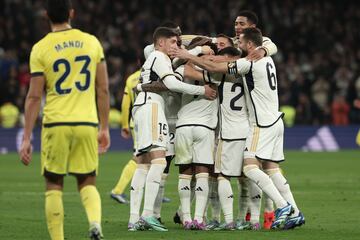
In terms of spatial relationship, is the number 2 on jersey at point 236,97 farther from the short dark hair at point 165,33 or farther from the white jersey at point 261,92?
the short dark hair at point 165,33

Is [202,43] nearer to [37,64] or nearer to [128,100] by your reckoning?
[37,64]

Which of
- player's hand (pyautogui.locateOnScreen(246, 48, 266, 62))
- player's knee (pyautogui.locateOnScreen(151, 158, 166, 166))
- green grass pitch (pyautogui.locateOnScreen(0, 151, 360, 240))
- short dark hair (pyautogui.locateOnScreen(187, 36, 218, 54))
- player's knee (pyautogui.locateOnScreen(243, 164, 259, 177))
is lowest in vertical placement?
green grass pitch (pyautogui.locateOnScreen(0, 151, 360, 240))

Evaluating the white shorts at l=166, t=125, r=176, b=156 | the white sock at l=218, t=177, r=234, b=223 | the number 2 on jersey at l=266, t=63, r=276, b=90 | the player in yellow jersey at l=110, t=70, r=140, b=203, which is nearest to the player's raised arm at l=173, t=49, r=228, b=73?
the number 2 on jersey at l=266, t=63, r=276, b=90

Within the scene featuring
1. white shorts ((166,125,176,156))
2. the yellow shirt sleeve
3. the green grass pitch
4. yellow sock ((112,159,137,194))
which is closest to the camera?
the green grass pitch

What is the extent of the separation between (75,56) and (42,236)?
2764 mm

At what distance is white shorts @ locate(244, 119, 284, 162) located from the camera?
1155 cm

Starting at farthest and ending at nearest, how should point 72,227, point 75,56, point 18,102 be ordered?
point 18,102, point 72,227, point 75,56

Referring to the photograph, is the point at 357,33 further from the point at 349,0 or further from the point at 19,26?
the point at 19,26

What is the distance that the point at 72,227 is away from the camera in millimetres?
11828

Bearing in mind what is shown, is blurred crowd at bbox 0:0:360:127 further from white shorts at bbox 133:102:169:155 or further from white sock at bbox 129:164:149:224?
white shorts at bbox 133:102:169:155

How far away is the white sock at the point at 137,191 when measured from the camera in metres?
11.6

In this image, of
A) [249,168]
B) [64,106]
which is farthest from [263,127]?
[64,106]

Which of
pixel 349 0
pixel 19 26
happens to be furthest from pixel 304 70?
pixel 19 26

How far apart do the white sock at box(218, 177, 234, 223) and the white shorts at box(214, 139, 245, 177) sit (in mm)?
118
